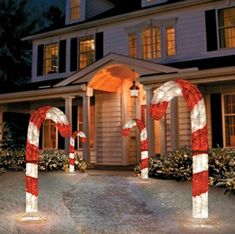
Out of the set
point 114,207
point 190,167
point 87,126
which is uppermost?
point 87,126

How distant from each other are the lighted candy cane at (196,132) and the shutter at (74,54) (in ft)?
33.2

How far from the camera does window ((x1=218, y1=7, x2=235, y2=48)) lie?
11641 millimetres

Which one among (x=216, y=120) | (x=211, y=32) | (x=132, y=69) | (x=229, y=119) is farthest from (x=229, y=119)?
(x=132, y=69)

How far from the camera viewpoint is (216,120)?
1127cm

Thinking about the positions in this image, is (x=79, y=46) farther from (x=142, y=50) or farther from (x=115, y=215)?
(x=115, y=215)

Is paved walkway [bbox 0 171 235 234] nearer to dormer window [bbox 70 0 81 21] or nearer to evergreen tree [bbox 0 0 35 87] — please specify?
dormer window [bbox 70 0 81 21]

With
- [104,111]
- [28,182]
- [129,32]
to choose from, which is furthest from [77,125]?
[28,182]

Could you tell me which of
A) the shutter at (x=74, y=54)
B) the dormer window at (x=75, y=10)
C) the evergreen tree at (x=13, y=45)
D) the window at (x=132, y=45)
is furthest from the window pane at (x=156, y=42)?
the evergreen tree at (x=13, y=45)

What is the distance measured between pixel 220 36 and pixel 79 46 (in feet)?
20.2

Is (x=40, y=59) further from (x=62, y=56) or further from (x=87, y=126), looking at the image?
(x=87, y=126)

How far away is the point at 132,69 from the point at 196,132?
642 centimetres

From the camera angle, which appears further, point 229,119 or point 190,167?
point 229,119

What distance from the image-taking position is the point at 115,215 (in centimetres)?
552

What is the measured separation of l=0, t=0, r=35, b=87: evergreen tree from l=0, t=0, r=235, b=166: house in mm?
13307
